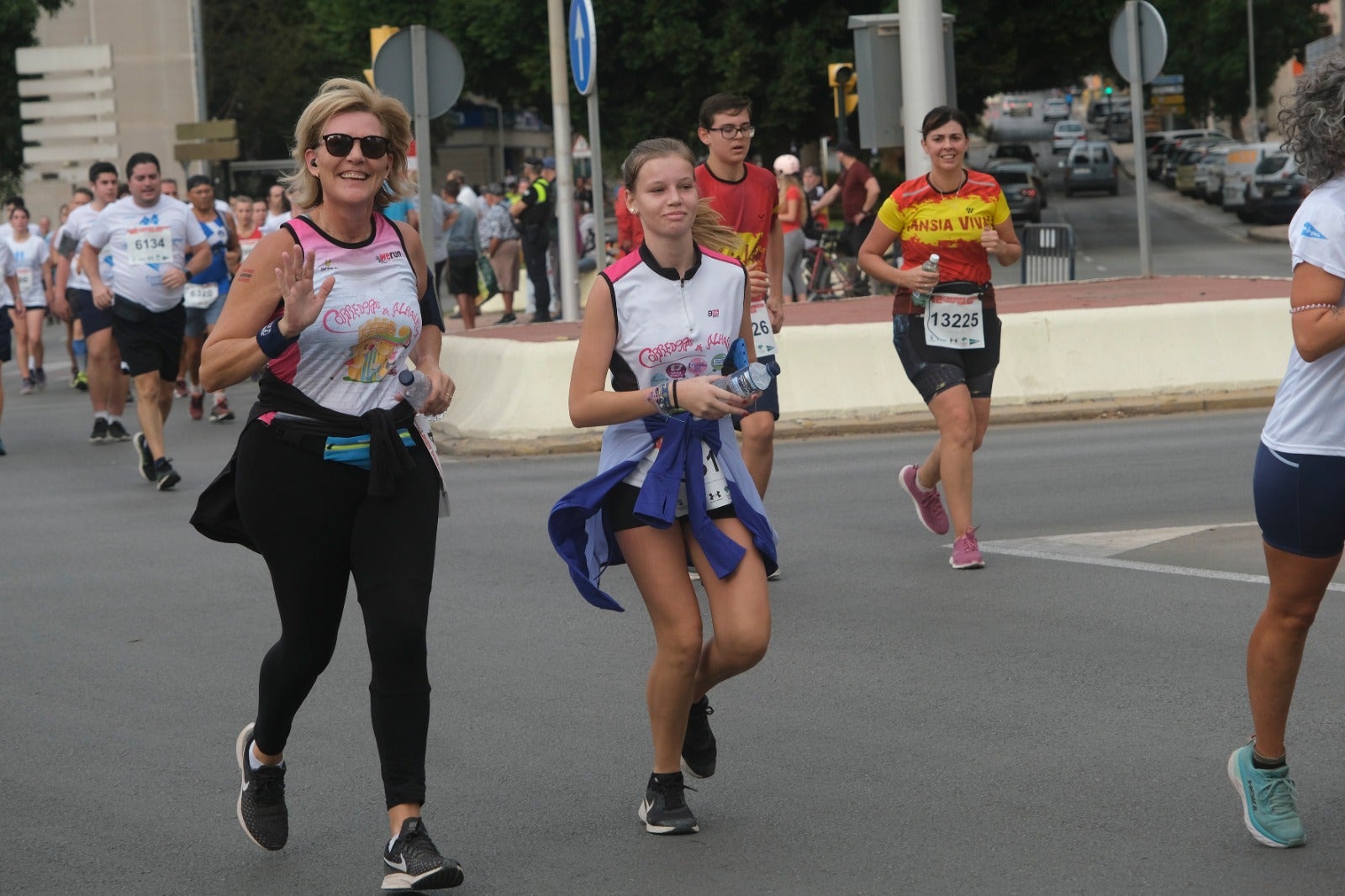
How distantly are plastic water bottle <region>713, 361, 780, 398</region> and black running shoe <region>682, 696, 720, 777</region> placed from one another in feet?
3.22

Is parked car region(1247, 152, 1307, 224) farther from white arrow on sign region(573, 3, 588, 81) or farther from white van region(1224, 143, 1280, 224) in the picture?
white arrow on sign region(573, 3, 588, 81)

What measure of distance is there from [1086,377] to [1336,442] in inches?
373

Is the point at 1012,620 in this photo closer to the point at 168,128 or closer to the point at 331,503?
the point at 331,503

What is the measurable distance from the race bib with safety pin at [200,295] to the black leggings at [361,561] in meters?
11.0

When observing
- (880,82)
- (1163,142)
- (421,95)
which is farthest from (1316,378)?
(1163,142)

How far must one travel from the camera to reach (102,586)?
881 centimetres

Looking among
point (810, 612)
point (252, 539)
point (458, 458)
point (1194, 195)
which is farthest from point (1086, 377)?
point (1194, 195)

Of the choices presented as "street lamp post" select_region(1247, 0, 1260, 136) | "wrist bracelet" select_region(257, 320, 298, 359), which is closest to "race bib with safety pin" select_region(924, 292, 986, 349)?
"wrist bracelet" select_region(257, 320, 298, 359)

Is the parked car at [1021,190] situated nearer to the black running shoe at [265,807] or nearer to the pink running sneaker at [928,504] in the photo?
the pink running sneaker at [928,504]

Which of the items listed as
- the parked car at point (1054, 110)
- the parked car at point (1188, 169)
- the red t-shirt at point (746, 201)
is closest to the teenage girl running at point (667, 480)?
the red t-shirt at point (746, 201)

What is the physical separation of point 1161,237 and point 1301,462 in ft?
128

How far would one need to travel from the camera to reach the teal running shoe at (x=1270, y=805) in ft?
14.8

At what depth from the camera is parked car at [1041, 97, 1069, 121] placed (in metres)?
131

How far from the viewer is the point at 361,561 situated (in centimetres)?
456
